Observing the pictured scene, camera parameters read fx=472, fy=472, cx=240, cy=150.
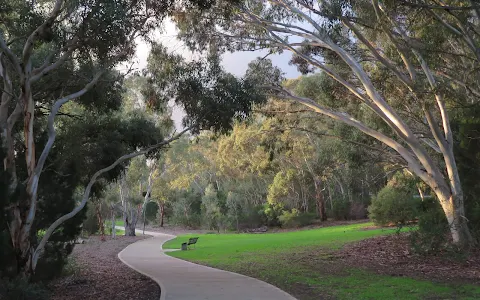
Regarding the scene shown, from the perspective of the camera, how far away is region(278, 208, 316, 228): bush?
4469 cm

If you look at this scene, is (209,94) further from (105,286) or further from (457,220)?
(457,220)

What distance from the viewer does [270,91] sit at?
19.6m

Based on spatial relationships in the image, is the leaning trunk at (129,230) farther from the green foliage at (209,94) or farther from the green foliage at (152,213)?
the green foliage at (152,213)

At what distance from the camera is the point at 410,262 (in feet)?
48.5

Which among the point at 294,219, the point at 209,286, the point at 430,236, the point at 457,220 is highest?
the point at 294,219

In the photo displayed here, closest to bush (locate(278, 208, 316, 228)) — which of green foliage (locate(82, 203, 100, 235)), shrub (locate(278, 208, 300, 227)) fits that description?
shrub (locate(278, 208, 300, 227))

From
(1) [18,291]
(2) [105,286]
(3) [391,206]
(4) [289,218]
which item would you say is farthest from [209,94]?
(4) [289,218]

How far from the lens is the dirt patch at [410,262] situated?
479 inches

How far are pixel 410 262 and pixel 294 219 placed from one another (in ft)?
99.5

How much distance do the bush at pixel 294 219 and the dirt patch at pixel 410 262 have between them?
2516 cm

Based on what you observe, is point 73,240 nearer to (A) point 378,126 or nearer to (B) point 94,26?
(B) point 94,26

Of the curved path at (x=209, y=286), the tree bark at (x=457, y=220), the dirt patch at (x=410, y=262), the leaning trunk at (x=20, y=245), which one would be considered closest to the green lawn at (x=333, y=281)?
the curved path at (x=209, y=286)

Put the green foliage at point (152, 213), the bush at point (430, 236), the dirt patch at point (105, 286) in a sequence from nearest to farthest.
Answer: the dirt patch at point (105, 286) → the bush at point (430, 236) → the green foliage at point (152, 213)

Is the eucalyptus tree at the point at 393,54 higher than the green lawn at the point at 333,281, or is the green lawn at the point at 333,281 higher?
the eucalyptus tree at the point at 393,54
